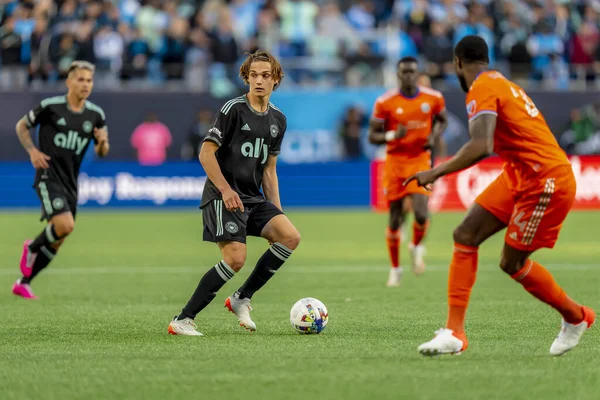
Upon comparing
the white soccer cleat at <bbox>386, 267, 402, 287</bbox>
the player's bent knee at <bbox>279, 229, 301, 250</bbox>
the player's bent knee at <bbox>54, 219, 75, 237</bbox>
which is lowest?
the white soccer cleat at <bbox>386, 267, 402, 287</bbox>

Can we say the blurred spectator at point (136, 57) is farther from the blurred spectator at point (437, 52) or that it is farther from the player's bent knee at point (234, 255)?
the player's bent knee at point (234, 255)

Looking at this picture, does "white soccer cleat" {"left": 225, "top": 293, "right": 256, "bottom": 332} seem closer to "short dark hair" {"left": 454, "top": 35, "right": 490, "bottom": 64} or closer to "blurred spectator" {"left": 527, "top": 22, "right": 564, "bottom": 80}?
"short dark hair" {"left": 454, "top": 35, "right": 490, "bottom": 64}

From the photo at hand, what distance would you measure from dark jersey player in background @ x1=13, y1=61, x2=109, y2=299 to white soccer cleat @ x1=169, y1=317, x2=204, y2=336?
348 cm

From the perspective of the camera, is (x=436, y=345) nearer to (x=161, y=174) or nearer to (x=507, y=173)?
(x=507, y=173)

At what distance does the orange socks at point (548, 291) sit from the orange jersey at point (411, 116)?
20.9ft

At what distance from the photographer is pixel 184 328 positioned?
29.1 ft

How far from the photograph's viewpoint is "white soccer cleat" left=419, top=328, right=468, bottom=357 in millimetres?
7324

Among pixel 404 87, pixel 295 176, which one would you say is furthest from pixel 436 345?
pixel 295 176

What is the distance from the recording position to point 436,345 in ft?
24.0

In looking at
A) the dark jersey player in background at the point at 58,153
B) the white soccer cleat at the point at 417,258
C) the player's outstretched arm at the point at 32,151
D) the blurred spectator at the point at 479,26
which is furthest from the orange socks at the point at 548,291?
the blurred spectator at the point at 479,26

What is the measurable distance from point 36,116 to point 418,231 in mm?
4769

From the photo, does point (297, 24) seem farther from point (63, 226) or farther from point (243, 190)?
point (243, 190)

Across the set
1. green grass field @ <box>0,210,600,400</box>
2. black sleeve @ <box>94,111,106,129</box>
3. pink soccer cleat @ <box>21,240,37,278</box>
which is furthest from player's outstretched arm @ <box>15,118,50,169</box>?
green grass field @ <box>0,210,600,400</box>

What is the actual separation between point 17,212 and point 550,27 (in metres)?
14.0
